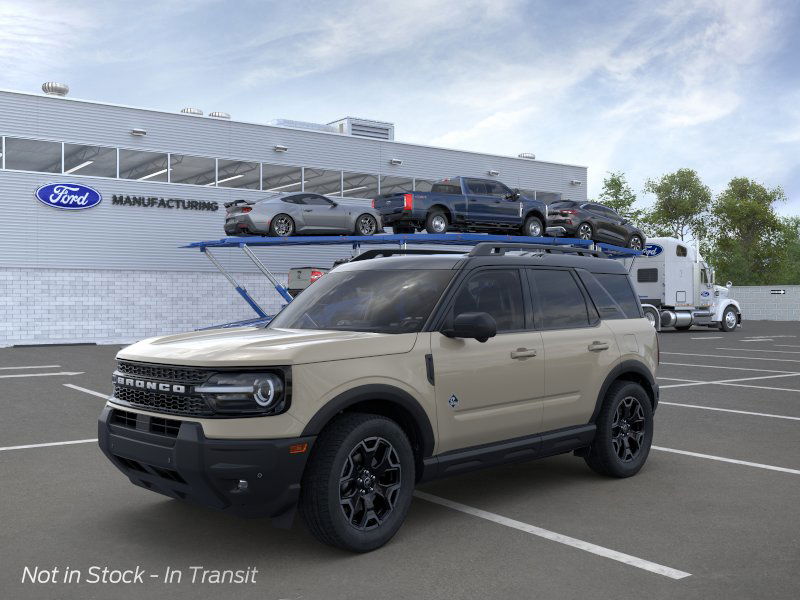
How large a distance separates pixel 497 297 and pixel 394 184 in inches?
1172

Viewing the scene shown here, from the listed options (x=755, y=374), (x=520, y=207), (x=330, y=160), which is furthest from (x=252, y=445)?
(x=330, y=160)

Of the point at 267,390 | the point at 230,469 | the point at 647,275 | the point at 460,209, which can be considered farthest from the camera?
the point at 647,275

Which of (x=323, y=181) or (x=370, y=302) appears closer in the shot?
(x=370, y=302)

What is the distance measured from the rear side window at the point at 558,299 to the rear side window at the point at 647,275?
2666 centimetres

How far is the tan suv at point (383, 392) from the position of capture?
4.48 metres

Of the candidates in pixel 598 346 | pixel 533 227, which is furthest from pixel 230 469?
pixel 533 227

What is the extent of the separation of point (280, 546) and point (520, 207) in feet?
68.7

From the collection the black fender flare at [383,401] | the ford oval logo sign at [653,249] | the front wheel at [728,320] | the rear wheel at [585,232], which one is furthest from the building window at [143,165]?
the black fender flare at [383,401]

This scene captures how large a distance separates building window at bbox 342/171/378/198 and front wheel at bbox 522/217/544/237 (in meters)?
10.8

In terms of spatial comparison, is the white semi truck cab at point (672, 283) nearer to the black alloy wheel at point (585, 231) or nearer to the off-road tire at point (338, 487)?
the black alloy wheel at point (585, 231)

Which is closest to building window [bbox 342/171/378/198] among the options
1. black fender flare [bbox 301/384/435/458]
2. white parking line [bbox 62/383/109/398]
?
white parking line [bbox 62/383/109/398]

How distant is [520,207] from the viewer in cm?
2489

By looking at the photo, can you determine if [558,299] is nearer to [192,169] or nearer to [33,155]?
[33,155]

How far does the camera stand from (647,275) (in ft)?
105
